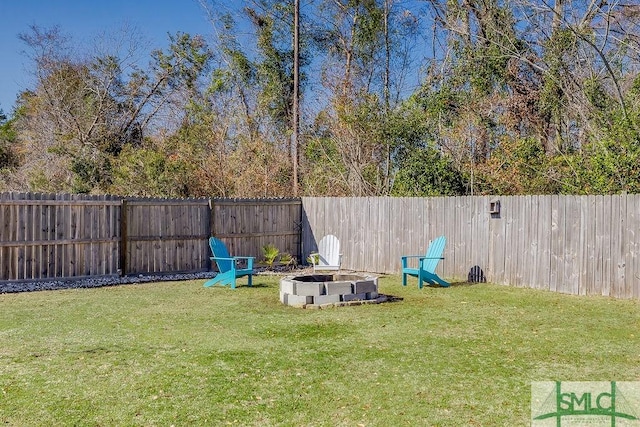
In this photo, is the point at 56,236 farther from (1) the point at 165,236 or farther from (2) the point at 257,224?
(2) the point at 257,224

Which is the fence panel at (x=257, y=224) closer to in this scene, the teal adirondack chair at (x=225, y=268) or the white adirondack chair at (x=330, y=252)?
the teal adirondack chair at (x=225, y=268)

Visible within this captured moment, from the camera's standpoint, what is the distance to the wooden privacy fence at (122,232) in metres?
8.97

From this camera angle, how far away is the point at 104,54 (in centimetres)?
2052

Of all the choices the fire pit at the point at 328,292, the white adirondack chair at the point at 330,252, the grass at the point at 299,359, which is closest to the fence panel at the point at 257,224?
Result: the white adirondack chair at the point at 330,252

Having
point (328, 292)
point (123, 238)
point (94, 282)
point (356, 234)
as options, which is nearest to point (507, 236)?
point (356, 234)

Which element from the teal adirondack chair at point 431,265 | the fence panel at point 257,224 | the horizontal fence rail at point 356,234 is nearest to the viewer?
the horizontal fence rail at point 356,234

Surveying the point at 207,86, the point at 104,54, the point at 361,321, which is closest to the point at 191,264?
the point at 361,321

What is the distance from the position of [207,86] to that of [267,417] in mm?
18021

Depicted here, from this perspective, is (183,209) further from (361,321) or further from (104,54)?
(104,54)

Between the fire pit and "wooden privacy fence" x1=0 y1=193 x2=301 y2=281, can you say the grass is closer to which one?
the fire pit

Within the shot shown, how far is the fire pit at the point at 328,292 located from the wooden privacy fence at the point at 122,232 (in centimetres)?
398

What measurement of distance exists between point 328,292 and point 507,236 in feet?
12.0

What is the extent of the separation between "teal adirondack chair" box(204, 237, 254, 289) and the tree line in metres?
5.66

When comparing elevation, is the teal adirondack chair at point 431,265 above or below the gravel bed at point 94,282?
above
